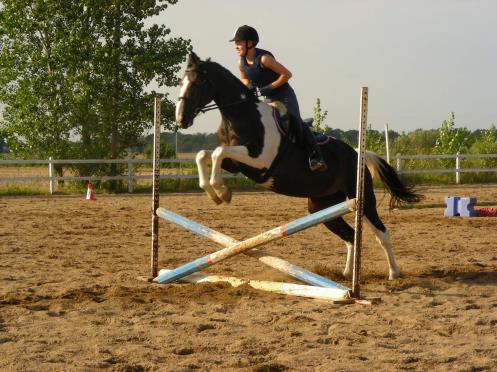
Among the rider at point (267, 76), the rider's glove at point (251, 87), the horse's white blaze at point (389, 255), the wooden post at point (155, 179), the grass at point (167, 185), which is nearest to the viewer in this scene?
the rider at point (267, 76)

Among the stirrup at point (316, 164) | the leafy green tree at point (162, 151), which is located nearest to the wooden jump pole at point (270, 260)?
the stirrup at point (316, 164)

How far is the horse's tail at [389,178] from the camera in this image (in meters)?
8.79

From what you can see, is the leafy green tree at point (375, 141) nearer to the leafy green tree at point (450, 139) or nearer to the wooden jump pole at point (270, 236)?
the leafy green tree at point (450, 139)

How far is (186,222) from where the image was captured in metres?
7.71

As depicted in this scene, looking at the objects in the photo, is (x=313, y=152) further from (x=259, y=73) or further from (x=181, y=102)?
(x=181, y=102)

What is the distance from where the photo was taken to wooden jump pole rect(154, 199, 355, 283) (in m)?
6.59

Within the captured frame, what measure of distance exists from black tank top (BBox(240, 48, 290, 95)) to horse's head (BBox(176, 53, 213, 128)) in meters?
0.62

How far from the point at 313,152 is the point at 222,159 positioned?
4.00 feet

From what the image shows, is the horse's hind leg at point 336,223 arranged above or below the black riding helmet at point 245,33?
below

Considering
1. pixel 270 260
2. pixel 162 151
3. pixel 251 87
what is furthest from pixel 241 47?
pixel 162 151

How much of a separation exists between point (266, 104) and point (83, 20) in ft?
63.6

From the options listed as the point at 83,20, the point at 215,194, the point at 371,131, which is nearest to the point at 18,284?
the point at 215,194

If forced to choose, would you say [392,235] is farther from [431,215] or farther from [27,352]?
[27,352]

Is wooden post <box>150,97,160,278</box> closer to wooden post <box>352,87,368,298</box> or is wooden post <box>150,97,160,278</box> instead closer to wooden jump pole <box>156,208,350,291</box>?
wooden jump pole <box>156,208,350,291</box>
